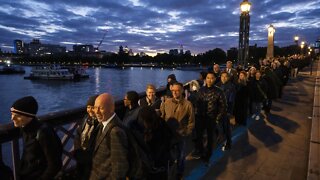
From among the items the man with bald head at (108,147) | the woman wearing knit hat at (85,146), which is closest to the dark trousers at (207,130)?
the woman wearing knit hat at (85,146)

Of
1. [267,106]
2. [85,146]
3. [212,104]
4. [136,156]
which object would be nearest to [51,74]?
[267,106]

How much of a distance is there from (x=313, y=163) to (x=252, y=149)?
1.40 m

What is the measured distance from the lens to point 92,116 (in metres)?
3.70

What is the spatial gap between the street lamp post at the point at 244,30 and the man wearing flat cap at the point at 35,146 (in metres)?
12.4

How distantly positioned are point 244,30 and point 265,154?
8895 mm

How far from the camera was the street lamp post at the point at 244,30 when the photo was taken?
1379 cm

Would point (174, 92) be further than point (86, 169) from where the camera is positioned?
Yes

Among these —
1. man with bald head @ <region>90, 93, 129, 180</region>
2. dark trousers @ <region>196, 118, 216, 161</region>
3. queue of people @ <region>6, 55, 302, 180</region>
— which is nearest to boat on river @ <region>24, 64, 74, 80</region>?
dark trousers @ <region>196, 118, 216, 161</region>

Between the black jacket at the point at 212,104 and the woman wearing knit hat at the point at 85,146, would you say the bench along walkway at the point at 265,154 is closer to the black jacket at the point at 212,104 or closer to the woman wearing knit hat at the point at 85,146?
the black jacket at the point at 212,104

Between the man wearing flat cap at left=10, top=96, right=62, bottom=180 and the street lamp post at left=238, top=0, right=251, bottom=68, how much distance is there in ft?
40.8

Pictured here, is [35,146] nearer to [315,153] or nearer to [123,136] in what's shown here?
[123,136]

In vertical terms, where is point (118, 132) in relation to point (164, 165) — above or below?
above

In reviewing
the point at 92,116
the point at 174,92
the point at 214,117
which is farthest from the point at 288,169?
the point at 92,116

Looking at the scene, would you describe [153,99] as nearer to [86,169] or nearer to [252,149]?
[86,169]
